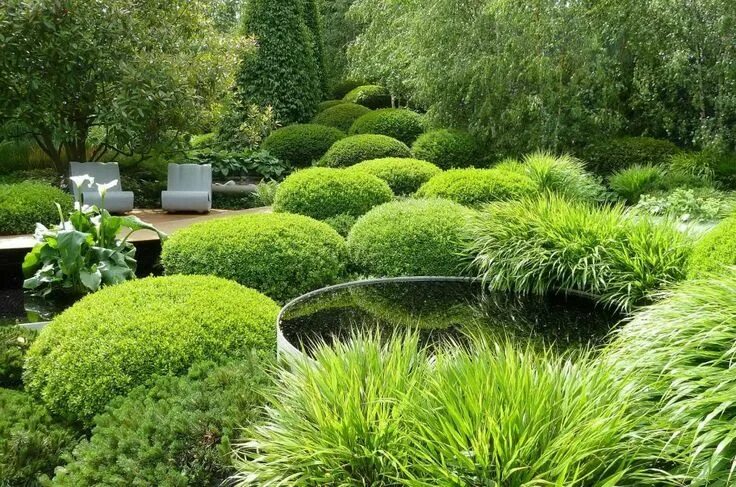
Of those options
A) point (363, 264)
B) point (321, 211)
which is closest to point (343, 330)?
point (363, 264)

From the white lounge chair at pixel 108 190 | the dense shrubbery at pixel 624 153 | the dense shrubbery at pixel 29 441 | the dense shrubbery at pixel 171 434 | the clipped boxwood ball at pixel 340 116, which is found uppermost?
the clipped boxwood ball at pixel 340 116

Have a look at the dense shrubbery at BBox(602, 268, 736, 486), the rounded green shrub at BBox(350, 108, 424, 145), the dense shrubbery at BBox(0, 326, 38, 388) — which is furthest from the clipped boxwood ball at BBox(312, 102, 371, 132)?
the dense shrubbery at BBox(602, 268, 736, 486)

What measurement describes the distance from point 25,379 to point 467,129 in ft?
31.8

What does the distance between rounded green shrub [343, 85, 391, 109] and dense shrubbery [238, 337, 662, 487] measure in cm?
1589

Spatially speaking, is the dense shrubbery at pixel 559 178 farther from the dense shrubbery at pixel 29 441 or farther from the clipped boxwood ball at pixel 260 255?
the dense shrubbery at pixel 29 441

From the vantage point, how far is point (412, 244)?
548 centimetres

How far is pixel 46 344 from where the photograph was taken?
3383 mm

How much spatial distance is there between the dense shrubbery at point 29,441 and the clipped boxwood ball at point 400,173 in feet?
20.4

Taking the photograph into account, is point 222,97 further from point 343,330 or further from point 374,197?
point 343,330

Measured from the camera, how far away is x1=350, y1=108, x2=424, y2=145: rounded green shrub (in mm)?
13009

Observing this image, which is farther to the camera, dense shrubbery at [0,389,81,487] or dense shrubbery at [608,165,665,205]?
dense shrubbery at [608,165,665,205]

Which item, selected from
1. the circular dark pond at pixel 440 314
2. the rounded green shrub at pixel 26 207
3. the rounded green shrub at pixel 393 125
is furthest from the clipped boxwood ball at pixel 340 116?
the circular dark pond at pixel 440 314

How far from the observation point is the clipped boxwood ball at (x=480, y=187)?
7020 millimetres

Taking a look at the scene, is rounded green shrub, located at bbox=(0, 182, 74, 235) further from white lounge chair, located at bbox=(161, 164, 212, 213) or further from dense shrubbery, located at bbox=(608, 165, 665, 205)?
dense shrubbery, located at bbox=(608, 165, 665, 205)
